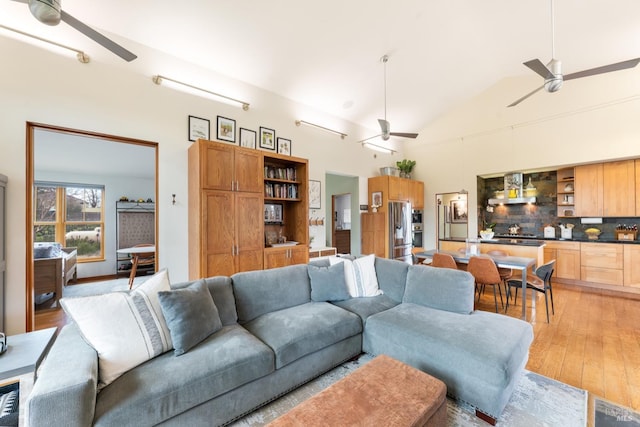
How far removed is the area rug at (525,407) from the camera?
169cm

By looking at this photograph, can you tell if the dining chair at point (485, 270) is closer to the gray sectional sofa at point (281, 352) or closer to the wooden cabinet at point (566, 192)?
the gray sectional sofa at point (281, 352)

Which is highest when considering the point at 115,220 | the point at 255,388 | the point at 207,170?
the point at 207,170

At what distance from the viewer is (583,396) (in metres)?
1.90

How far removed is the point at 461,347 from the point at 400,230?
451cm

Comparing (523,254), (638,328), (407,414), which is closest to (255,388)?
(407,414)

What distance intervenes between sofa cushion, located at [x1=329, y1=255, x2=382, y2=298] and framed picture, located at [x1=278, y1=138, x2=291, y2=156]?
8.37 ft

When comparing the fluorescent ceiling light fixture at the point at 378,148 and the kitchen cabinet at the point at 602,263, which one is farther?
the fluorescent ceiling light fixture at the point at 378,148

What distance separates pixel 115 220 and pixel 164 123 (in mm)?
4301

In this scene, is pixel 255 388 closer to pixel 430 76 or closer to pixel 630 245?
pixel 430 76

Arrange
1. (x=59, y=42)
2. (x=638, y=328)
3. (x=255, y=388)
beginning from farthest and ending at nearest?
1. (x=638, y=328)
2. (x=59, y=42)
3. (x=255, y=388)

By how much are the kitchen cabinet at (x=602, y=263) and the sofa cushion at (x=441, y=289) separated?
4263 mm

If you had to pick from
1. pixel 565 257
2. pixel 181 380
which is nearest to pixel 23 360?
pixel 181 380

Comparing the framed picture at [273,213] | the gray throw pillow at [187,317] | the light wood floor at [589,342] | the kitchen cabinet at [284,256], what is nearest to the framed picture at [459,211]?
the light wood floor at [589,342]

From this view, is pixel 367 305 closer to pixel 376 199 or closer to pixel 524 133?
pixel 376 199
